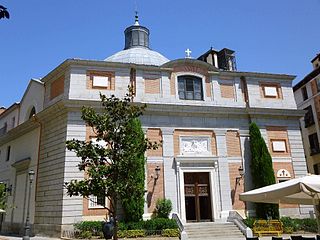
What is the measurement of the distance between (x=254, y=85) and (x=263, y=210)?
7.94 m

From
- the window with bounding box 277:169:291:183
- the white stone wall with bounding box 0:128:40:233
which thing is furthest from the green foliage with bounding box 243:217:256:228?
the white stone wall with bounding box 0:128:40:233

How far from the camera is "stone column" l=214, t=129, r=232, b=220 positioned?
18547 millimetres

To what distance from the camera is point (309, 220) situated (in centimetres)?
1844

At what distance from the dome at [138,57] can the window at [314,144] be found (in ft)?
52.1

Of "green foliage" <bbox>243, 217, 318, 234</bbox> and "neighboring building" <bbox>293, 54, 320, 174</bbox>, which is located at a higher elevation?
"neighboring building" <bbox>293, 54, 320, 174</bbox>

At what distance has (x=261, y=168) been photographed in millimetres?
18953

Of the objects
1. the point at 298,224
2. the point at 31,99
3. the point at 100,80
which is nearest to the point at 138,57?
the point at 100,80

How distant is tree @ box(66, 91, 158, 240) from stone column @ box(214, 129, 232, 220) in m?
8.92

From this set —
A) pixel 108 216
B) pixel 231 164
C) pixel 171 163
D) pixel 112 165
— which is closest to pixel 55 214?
pixel 108 216

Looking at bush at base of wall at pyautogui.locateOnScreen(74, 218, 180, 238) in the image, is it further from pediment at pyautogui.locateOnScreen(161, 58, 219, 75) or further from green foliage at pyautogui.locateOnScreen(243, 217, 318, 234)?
pediment at pyautogui.locateOnScreen(161, 58, 219, 75)

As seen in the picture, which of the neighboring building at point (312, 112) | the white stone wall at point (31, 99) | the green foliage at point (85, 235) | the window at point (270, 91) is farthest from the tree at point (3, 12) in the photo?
the neighboring building at point (312, 112)

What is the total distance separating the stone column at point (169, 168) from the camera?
59.2 ft

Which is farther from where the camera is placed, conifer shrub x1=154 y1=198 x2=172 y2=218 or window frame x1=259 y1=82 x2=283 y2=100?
window frame x1=259 y1=82 x2=283 y2=100

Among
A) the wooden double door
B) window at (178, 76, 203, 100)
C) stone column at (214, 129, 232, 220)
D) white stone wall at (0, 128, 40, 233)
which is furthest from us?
window at (178, 76, 203, 100)
